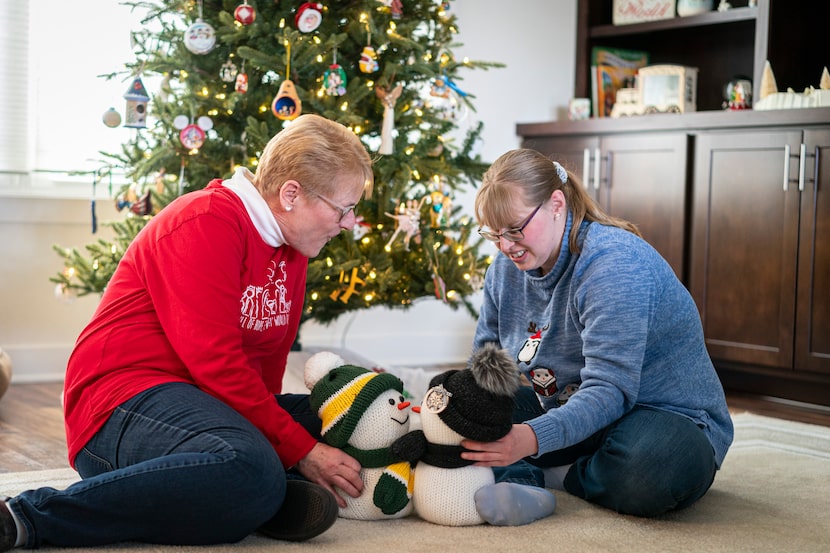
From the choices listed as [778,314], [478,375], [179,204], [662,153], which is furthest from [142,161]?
[778,314]

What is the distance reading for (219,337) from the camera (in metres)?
1.51

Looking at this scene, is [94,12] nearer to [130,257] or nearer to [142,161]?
[142,161]

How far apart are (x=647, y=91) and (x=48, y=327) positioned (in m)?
2.36

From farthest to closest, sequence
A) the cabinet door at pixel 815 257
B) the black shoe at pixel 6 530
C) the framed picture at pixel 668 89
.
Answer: the framed picture at pixel 668 89
the cabinet door at pixel 815 257
the black shoe at pixel 6 530

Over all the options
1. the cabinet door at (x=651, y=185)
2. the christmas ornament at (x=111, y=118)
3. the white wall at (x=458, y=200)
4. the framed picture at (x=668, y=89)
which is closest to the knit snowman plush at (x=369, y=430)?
the christmas ornament at (x=111, y=118)

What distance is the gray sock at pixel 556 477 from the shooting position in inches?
75.2

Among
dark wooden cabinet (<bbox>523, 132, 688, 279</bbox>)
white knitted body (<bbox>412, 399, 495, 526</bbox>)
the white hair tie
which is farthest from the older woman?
dark wooden cabinet (<bbox>523, 132, 688, 279</bbox>)

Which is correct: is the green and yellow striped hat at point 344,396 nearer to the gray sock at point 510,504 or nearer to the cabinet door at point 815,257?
the gray sock at point 510,504

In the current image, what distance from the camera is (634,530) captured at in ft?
5.47

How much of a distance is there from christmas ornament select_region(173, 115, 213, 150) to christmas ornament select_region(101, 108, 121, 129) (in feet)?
0.70

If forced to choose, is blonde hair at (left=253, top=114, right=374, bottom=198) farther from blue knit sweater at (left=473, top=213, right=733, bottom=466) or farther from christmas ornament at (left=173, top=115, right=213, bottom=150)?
christmas ornament at (left=173, top=115, right=213, bottom=150)

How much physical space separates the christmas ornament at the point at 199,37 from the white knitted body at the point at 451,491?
136cm

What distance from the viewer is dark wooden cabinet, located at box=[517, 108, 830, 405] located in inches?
122

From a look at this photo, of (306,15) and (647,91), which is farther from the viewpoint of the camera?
(647,91)
